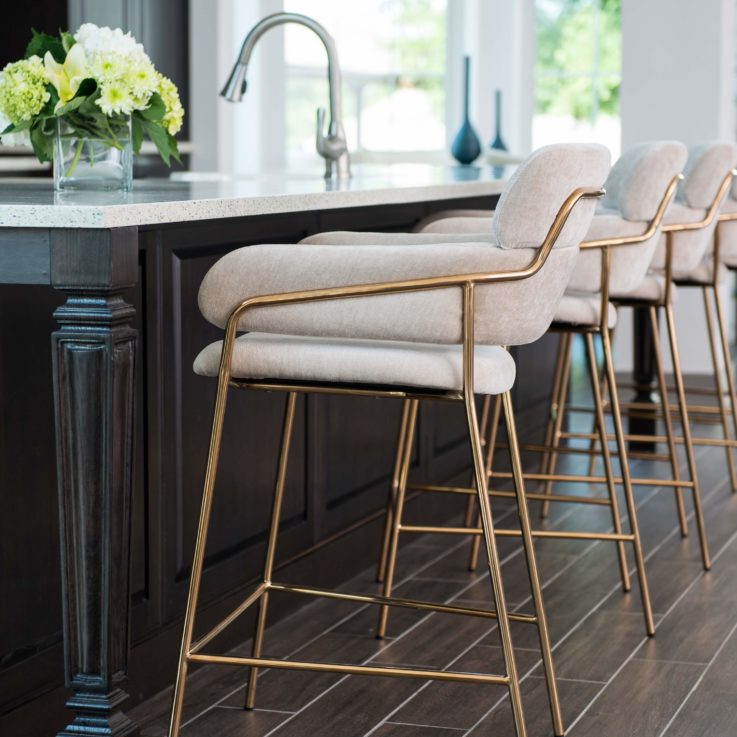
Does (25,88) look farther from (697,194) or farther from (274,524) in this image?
(697,194)

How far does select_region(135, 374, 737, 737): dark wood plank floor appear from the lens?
2545 millimetres

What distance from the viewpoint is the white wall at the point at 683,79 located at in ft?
22.5

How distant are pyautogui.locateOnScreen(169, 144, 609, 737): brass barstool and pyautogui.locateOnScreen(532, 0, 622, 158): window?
684 centimetres

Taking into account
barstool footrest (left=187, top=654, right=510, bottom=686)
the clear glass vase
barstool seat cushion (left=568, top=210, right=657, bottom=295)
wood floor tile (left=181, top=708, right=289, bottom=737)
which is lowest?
wood floor tile (left=181, top=708, right=289, bottom=737)

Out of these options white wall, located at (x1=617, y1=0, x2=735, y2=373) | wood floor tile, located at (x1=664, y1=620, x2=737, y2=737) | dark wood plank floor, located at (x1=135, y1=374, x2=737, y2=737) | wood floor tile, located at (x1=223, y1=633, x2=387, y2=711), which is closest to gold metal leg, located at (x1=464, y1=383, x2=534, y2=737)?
dark wood plank floor, located at (x1=135, y1=374, x2=737, y2=737)

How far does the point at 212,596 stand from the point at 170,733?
2.04 feet

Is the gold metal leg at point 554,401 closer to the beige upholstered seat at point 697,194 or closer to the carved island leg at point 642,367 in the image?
the beige upholstered seat at point 697,194

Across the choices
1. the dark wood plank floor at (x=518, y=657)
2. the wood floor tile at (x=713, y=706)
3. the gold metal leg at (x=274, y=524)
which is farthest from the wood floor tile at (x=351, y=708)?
the wood floor tile at (x=713, y=706)

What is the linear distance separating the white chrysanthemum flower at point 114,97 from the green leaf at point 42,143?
0.18m

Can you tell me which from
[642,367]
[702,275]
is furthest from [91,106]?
[642,367]

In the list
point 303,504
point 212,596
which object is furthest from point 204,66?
point 212,596

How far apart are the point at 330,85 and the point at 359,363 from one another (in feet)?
5.66

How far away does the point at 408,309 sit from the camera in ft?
6.91

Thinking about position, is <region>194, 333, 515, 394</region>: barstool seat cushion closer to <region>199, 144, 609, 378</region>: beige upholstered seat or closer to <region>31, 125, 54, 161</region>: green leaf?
<region>199, 144, 609, 378</region>: beige upholstered seat
